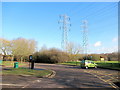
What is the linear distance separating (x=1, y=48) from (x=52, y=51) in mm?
20995

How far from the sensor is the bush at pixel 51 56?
167 feet

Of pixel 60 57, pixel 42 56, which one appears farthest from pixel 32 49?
pixel 60 57

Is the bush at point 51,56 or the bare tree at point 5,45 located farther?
the bush at point 51,56

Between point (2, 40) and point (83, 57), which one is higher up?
point (2, 40)

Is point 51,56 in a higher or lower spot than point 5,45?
lower

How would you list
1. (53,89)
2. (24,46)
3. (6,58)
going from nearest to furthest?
(53,89), (24,46), (6,58)

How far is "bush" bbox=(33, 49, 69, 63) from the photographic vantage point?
5084 cm

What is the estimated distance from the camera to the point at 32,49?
171 ft

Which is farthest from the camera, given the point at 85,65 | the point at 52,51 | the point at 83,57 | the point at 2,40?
the point at 83,57

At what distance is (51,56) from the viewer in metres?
53.3

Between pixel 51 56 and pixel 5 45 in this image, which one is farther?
pixel 51 56

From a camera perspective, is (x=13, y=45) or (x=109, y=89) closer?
(x=109, y=89)

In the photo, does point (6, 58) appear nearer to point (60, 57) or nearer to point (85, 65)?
point (60, 57)

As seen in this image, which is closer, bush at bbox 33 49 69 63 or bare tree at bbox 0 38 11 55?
Answer: bare tree at bbox 0 38 11 55
